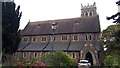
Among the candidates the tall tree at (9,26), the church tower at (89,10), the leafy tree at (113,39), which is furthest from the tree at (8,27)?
the church tower at (89,10)

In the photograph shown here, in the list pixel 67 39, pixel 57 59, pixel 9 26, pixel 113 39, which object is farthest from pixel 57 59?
pixel 67 39

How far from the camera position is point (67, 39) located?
115ft

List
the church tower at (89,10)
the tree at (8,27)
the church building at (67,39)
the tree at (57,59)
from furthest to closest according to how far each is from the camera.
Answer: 1. the church tower at (89,10)
2. the church building at (67,39)
3. the tree at (57,59)
4. the tree at (8,27)

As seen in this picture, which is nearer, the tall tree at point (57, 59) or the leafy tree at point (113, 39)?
the leafy tree at point (113, 39)

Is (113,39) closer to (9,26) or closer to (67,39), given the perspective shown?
(67,39)

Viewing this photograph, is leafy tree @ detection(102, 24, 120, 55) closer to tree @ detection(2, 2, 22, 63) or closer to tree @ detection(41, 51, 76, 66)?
tree @ detection(41, 51, 76, 66)

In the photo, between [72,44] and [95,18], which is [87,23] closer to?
[95,18]

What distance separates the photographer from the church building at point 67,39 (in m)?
29.4

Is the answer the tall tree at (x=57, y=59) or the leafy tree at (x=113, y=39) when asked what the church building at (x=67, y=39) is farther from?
the tall tree at (x=57, y=59)

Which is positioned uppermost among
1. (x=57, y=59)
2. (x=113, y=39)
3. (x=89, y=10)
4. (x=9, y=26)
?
(x=89, y=10)

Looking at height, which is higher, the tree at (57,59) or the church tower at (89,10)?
the church tower at (89,10)

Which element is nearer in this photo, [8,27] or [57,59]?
[8,27]

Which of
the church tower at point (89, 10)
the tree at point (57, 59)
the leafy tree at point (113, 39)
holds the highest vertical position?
the church tower at point (89, 10)

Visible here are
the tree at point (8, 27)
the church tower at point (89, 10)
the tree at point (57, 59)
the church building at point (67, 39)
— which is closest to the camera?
the tree at point (8, 27)
